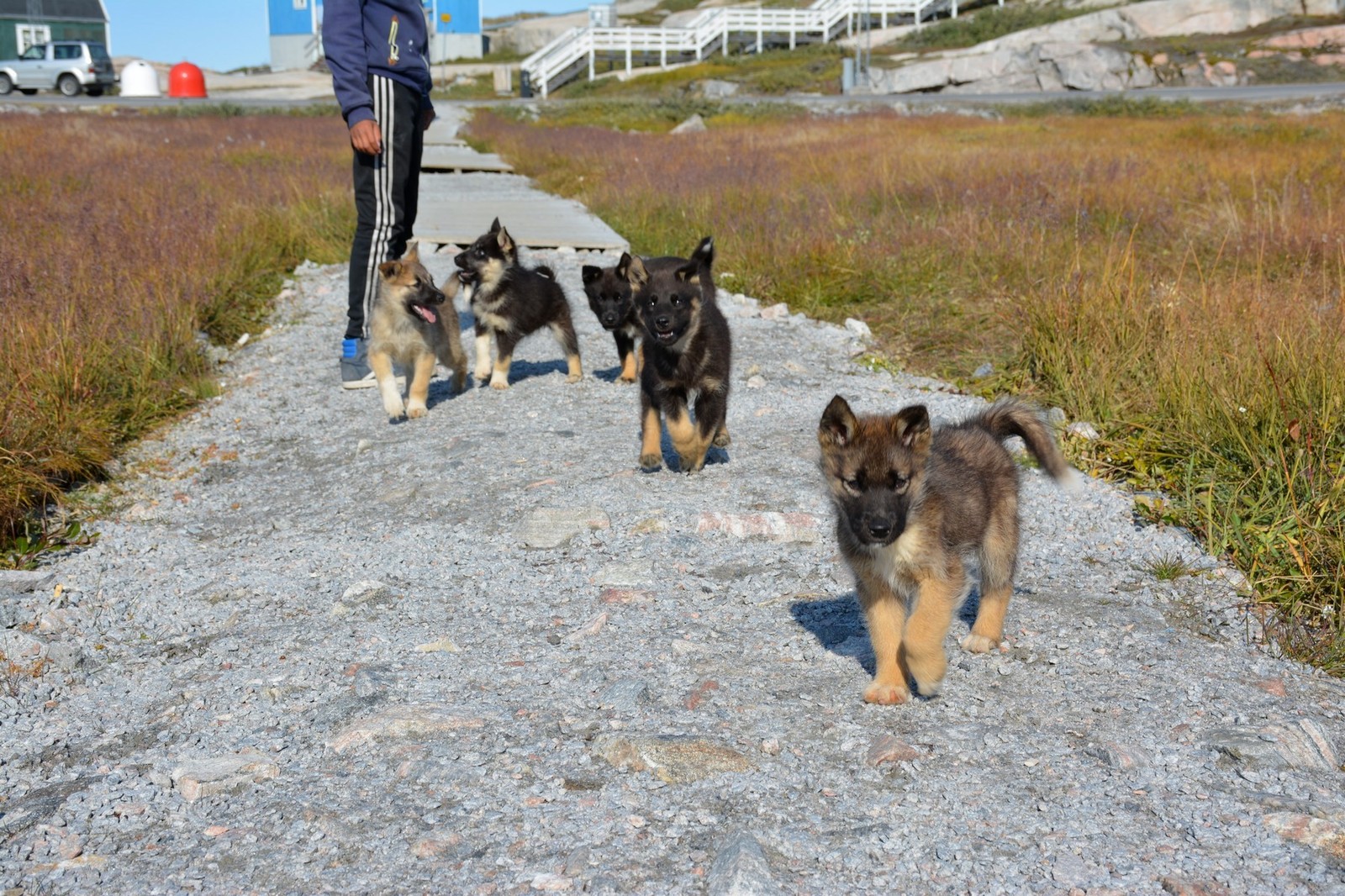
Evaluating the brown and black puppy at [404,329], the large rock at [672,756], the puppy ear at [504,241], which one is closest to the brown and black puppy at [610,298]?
the puppy ear at [504,241]

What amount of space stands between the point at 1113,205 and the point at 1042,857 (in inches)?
426

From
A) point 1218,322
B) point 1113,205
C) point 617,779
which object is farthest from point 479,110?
point 617,779

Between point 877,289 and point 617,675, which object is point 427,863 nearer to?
point 617,675

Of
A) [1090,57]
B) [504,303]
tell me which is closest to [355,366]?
[504,303]

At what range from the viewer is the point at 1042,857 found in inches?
117

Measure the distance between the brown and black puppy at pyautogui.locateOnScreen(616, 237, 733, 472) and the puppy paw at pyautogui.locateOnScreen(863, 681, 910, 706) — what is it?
2.66m

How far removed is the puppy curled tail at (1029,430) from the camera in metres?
4.72

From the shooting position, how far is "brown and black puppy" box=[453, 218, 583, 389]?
8.79 m

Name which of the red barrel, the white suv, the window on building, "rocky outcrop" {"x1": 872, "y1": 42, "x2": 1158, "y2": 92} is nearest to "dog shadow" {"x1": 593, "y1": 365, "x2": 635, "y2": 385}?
Answer: "rocky outcrop" {"x1": 872, "y1": 42, "x2": 1158, "y2": 92}

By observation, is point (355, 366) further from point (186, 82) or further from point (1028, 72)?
point (186, 82)

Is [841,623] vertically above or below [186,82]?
below

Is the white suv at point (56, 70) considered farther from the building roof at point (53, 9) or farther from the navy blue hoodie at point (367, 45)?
the navy blue hoodie at point (367, 45)

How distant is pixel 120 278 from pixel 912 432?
7752 millimetres

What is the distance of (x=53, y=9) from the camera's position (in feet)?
219
